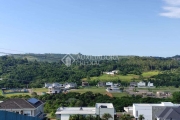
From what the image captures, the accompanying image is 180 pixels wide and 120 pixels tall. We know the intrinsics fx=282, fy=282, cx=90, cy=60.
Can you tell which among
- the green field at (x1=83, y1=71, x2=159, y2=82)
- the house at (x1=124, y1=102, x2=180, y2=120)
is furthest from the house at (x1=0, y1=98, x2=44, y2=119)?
the green field at (x1=83, y1=71, x2=159, y2=82)

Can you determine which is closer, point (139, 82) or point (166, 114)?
point (166, 114)

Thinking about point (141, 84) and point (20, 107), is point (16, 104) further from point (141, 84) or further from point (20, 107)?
point (141, 84)

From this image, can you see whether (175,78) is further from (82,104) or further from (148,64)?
(82,104)

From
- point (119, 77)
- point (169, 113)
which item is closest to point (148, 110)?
point (169, 113)

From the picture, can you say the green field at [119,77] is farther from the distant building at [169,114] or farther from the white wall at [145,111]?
the distant building at [169,114]

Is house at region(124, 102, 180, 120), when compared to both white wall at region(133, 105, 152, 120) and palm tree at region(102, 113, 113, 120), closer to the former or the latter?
white wall at region(133, 105, 152, 120)

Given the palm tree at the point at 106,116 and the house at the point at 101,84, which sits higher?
the palm tree at the point at 106,116

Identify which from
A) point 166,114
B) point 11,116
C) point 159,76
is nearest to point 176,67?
point 159,76

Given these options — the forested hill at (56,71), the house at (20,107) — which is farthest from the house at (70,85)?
the house at (20,107)

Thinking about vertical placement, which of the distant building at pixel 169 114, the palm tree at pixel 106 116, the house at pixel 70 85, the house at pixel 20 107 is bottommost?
the house at pixel 70 85

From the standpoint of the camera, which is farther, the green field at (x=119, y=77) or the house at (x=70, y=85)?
the green field at (x=119, y=77)
